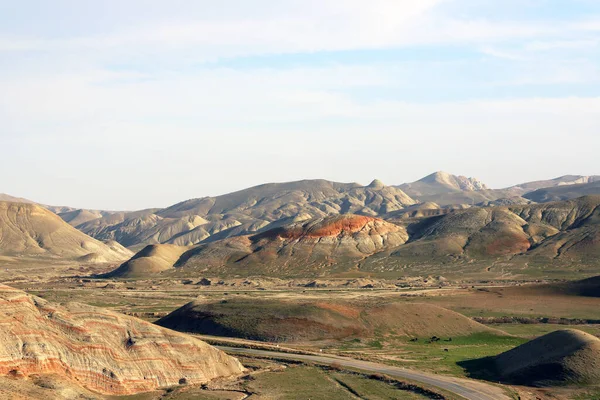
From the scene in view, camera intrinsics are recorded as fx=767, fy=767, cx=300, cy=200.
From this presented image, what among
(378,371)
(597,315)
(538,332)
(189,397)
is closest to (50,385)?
(189,397)

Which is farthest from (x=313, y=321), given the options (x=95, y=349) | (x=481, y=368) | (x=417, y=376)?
(x=95, y=349)

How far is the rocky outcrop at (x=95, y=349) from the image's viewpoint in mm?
63688

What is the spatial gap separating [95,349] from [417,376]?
113 feet

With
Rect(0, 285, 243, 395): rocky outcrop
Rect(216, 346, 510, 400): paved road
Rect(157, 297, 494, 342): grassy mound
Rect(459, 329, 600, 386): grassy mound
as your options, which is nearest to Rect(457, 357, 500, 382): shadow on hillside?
Rect(459, 329, 600, 386): grassy mound

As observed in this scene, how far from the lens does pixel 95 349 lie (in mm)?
69062

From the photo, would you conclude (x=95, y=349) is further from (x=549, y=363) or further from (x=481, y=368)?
(x=549, y=363)

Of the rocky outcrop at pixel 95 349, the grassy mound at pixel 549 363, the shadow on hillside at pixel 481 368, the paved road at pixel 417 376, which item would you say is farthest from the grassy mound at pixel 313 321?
the rocky outcrop at pixel 95 349

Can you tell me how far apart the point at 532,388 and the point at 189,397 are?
3733 cm

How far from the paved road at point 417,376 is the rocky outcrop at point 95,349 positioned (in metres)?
16.0

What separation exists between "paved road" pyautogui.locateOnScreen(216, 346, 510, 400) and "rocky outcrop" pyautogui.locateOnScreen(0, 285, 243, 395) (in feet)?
52.6

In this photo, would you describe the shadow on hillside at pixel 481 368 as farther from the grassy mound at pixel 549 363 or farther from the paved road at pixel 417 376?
the paved road at pixel 417 376

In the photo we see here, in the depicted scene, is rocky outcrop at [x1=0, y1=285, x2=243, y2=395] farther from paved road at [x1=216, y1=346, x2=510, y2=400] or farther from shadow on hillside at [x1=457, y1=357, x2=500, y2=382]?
shadow on hillside at [x1=457, y1=357, x2=500, y2=382]

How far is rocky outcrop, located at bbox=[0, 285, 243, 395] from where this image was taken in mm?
63688

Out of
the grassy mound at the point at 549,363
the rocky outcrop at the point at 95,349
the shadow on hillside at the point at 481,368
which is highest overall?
the rocky outcrop at the point at 95,349
